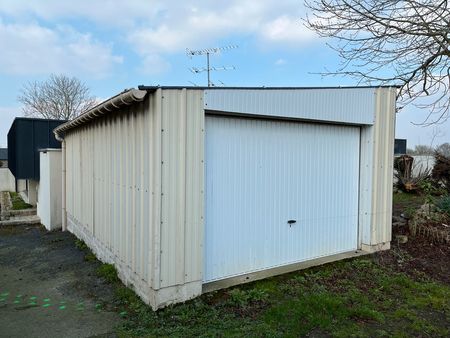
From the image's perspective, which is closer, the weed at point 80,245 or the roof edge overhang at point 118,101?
the roof edge overhang at point 118,101

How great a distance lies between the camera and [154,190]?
368cm

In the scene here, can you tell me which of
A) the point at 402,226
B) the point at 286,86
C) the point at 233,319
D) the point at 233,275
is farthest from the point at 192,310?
the point at 402,226

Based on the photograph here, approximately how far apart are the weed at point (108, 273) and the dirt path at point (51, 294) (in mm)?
86

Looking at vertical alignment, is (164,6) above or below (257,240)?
above

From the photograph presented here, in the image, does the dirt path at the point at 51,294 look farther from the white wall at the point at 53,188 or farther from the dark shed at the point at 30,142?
the dark shed at the point at 30,142

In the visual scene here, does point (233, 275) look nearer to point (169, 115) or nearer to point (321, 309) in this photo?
point (321, 309)

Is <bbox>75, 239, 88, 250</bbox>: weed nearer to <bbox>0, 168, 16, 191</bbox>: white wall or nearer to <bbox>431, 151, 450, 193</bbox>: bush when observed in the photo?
<bbox>431, 151, 450, 193</bbox>: bush

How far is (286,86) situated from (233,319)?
297 cm

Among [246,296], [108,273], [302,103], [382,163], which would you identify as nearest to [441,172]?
[382,163]

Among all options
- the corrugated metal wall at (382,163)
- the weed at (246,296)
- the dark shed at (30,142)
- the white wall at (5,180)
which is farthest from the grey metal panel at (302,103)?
the white wall at (5,180)

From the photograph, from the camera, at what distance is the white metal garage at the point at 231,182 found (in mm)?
3723

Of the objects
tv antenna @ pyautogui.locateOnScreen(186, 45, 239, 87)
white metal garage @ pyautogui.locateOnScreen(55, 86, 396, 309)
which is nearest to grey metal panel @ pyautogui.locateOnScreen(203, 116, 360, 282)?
white metal garage @ pyautogui.locateOnScreen(55, 86, 396, 309)

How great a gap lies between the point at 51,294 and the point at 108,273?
0.75 meters

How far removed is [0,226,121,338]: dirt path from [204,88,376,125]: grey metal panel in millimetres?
2609
